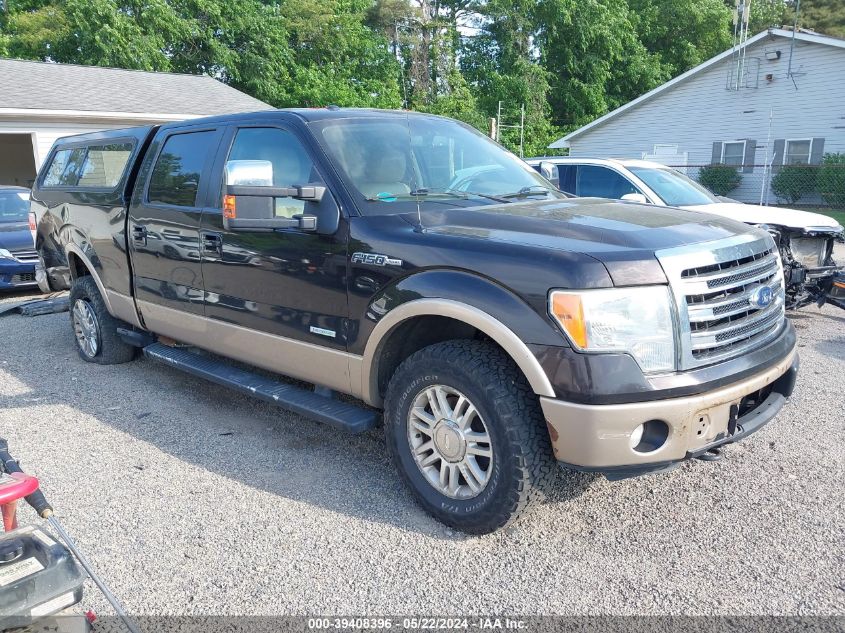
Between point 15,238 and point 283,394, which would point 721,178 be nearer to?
point 15,238

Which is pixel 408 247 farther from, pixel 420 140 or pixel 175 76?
pixel 175 76

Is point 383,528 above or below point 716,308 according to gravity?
below

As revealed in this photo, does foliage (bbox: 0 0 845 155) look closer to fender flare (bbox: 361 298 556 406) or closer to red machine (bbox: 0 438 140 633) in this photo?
fender flare (bbox: 361 298 556 406)

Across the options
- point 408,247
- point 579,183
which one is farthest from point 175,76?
point 408,247

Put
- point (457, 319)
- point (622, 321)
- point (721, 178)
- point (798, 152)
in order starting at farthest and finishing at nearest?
point (721, 178) → point (798, 152) → point (457, 319) → point (622, 321)

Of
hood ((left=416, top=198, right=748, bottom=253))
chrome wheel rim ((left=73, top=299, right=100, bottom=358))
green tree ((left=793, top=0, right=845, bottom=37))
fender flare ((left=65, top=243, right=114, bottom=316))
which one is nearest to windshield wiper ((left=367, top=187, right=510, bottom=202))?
hood ((left=416, top=198, right=748, bottom=253))

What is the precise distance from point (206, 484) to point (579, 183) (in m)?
6.67

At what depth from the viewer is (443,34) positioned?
35969 mm

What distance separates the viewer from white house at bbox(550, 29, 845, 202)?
64.8 ft

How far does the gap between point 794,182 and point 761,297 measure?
63.1 ft

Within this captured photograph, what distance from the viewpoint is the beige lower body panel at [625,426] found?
109 inches

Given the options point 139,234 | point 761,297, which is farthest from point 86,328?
point 761,297

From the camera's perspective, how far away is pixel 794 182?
19.8m

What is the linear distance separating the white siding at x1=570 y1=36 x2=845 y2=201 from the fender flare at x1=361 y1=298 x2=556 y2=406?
68.5 ft
